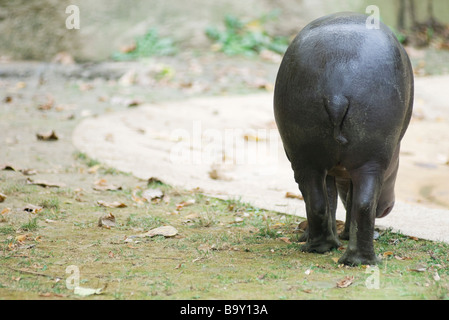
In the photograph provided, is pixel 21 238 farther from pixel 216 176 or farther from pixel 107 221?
pixel 216 176

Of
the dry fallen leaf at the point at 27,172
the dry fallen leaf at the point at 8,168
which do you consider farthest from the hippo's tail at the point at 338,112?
the dry fallen leaf at the point at 8,168

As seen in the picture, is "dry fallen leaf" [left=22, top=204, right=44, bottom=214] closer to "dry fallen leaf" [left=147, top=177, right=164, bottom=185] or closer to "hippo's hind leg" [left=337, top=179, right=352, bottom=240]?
"dry fallen leaf" [left=147, top=177, right=164, bottom=185]

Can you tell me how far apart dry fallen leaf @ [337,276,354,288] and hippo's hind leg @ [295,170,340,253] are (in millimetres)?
556

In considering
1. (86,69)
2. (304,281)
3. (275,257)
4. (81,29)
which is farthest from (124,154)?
(81,29)

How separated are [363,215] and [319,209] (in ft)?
1.11

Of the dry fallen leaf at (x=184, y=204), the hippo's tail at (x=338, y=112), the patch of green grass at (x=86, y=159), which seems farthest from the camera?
the patch of green grass at (x=86, y=159)

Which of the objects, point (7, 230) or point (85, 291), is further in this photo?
point (7, 230)

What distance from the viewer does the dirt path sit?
5.31 metres

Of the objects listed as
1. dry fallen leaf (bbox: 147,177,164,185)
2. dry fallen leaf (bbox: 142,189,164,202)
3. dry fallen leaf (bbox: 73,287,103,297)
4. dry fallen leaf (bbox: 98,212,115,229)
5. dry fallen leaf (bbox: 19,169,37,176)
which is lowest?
dry fallen leaf (bbox: 147,177,164,185)

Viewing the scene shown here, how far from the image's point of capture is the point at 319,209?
3.62 metres

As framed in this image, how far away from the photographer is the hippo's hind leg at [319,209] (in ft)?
11.7

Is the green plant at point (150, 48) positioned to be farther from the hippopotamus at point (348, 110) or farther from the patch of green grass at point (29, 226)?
the hippopotamus at point (348, 110)

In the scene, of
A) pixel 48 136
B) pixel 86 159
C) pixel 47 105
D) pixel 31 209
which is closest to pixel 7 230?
pixel 31 209

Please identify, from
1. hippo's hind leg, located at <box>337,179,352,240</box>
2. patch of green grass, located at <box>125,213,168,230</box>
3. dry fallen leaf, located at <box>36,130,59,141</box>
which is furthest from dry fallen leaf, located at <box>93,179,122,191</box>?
hippo's hind leg, located at <box>337,179,352,240</box>
